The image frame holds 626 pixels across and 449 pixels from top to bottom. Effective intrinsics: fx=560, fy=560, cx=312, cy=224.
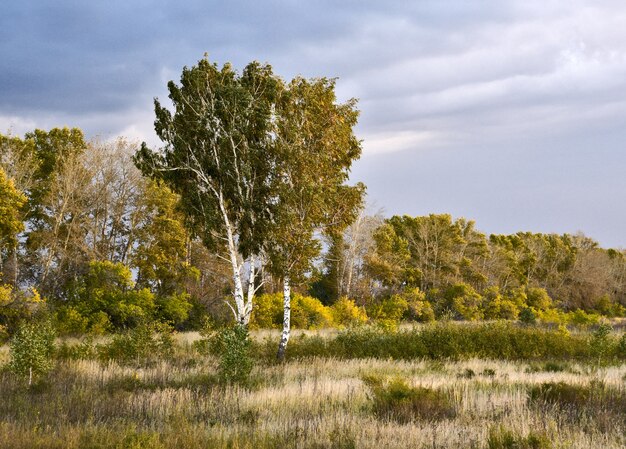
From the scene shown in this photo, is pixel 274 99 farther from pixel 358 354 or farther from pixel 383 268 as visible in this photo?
pixel 383 268

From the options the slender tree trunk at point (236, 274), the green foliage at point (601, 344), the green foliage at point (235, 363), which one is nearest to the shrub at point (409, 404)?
the green foliage at point (235, 363)

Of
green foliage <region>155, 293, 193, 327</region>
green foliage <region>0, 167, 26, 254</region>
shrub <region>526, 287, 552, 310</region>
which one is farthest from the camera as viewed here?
shrub <region>526, 287, 552, 310</region>

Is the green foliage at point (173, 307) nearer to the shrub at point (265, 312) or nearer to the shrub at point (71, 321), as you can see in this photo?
the shrub at point (265, 312)

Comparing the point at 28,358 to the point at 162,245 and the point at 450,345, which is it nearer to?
the point at 450,345

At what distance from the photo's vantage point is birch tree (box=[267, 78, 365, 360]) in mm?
19094

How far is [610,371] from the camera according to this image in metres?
16.4

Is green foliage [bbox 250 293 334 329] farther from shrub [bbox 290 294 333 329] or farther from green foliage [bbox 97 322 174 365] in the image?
green foliage [bbox 97 322 174 365]

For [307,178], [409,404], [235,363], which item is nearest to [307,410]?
[409,404]

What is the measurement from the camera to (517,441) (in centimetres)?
731

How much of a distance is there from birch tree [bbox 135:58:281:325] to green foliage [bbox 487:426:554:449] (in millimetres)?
13236

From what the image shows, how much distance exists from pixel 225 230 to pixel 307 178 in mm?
4777

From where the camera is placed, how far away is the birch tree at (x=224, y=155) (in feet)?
67.0

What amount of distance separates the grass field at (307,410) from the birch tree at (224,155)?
6.03m

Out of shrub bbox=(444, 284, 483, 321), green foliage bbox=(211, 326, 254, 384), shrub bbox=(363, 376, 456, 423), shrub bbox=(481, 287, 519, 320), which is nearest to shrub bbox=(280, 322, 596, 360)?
green foliage bbox=(211, 326, 254, 384)
